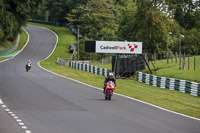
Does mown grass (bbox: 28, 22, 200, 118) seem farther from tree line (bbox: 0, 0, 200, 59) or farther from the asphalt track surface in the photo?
tree line (bbox: 0, 0, 200, 59)

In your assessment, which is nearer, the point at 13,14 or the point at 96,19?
the point at 13,14

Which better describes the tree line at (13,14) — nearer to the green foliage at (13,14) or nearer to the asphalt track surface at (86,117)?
the green foliage at (13,14)

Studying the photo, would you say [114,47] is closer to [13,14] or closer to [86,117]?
[86,117]

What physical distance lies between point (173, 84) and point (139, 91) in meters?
3.83

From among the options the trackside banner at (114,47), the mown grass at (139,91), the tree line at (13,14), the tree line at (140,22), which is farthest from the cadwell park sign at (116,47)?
the tree line at (13,14)

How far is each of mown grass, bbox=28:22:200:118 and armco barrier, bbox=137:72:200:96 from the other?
23.8 inches

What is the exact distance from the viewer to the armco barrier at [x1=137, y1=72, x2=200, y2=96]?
26.8 m

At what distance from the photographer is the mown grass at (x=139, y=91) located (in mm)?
19484

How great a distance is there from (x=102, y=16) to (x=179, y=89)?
62353 millimetres

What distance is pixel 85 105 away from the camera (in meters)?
17.1

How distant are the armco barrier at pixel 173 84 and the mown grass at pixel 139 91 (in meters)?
0.60

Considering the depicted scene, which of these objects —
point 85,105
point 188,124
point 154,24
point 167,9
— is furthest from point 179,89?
point 167,9

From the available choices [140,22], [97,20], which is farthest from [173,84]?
[97,20]

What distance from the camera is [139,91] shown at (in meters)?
27.7
